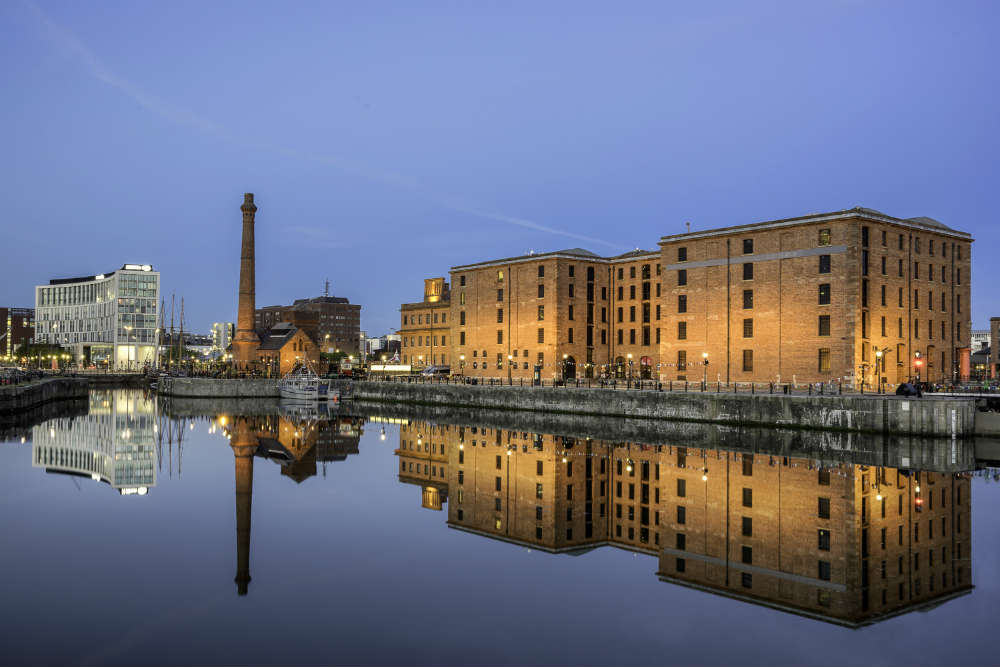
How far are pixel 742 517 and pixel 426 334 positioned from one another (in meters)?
80.8

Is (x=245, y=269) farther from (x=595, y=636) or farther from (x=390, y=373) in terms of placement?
(x=595, y=636)

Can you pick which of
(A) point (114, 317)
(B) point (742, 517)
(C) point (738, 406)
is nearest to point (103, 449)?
(B) point (742, 517)

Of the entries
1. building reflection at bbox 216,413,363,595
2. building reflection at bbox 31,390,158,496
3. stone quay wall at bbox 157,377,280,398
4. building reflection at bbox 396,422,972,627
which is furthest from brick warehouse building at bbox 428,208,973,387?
stone quay wall at bbox 157,377,280,398

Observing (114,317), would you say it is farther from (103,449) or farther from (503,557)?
(503,557)

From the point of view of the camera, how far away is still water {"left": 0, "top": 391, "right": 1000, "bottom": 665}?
1156cm

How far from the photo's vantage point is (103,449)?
38.1m

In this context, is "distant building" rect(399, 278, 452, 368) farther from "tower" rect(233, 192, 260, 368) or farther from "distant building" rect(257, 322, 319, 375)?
"tower" rect(233, 192, 260, 368)

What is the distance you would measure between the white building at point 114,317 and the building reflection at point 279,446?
11635 cm

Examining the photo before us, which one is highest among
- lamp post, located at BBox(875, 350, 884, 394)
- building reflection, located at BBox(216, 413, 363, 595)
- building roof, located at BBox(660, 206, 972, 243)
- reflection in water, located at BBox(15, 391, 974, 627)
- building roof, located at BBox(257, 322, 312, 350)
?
building roof, located at BBox(660, 206, 972, 243)

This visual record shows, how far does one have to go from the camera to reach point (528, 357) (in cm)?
7775

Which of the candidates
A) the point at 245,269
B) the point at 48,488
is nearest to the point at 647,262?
the point at 245,269

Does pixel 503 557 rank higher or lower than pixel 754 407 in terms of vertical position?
lower

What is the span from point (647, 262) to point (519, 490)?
53.8 m

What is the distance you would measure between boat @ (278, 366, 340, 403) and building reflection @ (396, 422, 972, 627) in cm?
4559
